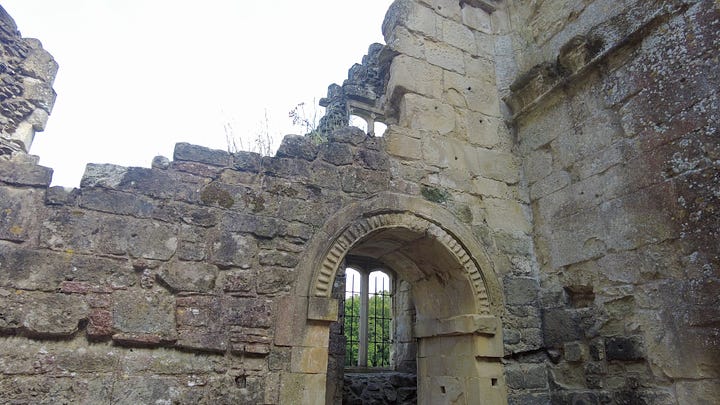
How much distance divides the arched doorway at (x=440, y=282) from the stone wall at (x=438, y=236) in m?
0.02

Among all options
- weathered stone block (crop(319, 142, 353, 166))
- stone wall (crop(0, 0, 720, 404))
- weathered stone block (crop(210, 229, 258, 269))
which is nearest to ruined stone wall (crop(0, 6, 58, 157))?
stone wall (crop(0, 0, 720, 404))

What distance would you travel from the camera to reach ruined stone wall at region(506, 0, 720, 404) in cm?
303

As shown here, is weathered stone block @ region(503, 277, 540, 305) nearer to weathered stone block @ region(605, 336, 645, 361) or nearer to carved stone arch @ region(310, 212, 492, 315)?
carved stone arch @ region(310, 212, 492, 315)

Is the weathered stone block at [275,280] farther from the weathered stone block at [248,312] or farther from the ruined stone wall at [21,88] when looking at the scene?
the ruined stone wall at [21,88]

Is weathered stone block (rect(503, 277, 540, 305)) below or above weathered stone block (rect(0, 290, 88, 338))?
above

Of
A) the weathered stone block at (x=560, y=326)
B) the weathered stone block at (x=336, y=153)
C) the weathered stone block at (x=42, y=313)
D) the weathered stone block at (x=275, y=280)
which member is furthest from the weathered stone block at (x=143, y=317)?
the weathered stone block at (x=560, y=326)

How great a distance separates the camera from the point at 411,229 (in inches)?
154

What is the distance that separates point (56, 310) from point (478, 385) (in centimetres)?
300

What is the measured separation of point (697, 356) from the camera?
2916 mm

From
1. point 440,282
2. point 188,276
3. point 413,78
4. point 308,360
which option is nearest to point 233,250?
point 188,276

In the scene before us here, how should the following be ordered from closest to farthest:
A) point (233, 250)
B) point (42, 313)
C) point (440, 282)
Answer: point (42, 313)
point (233, 250)
point (440, 282)

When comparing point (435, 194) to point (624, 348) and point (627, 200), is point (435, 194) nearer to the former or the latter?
point (627, 200)

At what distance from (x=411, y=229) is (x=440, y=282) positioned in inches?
28.2

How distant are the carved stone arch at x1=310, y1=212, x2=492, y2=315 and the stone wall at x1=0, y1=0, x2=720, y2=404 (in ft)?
0.06
